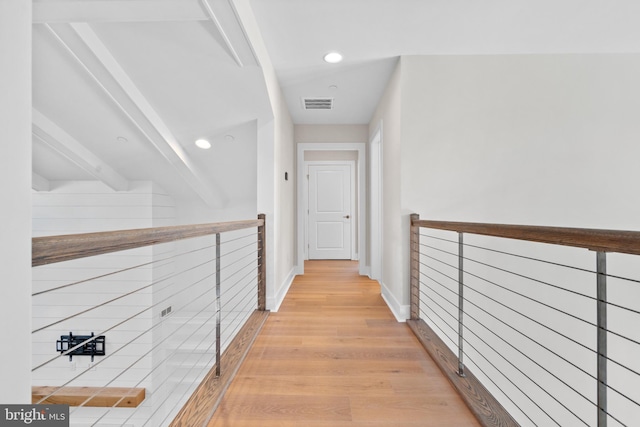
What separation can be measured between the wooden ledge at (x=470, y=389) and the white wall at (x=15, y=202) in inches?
64.6

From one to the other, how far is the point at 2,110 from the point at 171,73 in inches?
82.9

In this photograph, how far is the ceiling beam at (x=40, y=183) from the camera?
138 inches

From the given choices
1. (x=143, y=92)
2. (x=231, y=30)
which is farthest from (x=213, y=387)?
(x=143, y=92)

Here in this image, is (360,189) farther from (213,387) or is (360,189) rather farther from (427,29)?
(213,387)

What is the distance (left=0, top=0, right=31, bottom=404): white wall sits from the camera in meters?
0.61

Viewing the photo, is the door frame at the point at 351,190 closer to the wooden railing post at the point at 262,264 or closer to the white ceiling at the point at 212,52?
the white ceiling at the point at 212,52

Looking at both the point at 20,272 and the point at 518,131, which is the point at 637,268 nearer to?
the point at 518,131

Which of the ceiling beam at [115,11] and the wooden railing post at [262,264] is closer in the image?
the ceiling beam at [115,11]

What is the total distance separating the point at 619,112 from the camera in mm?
2756

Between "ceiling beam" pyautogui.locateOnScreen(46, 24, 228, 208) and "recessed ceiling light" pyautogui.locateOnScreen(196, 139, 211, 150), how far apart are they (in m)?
0.19

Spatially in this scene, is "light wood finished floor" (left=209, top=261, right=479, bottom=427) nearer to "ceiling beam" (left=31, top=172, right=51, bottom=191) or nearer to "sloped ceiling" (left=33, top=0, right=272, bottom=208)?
"sloped ceiling" (left=33, top=0, right=272, bottom=208)

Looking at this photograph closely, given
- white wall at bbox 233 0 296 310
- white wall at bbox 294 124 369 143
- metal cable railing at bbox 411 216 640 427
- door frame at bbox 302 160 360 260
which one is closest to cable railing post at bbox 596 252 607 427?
metal cable railing at bbox 411 216 640 427

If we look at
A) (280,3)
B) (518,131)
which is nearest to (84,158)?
(280,3)

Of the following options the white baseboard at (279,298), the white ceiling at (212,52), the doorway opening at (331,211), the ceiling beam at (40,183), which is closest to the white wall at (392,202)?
the white ceiling at (212,52)
